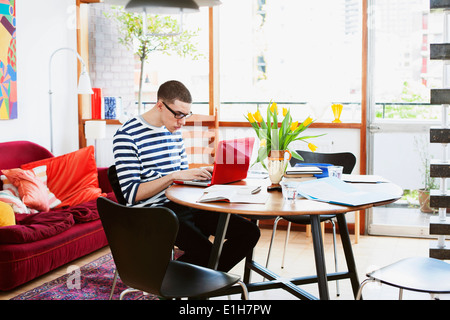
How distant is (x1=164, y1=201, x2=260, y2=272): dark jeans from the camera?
249cm

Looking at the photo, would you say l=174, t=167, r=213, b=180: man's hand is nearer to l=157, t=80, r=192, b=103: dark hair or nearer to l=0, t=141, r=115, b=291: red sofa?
l=157, t=80, r=192, b=103: dark hair

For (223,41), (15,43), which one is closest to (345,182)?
(223,41)

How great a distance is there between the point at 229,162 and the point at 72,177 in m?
2.12

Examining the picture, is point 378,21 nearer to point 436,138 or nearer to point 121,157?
point 436,138

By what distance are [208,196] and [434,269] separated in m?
0.89

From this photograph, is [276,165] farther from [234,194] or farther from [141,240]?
[141,240]

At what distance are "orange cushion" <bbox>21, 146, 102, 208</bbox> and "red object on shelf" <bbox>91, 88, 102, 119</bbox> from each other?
64 cm

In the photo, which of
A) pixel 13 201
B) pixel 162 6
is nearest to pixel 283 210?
pixel 162 6

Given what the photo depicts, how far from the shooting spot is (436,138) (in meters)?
2.42

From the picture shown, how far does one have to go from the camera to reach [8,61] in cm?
420

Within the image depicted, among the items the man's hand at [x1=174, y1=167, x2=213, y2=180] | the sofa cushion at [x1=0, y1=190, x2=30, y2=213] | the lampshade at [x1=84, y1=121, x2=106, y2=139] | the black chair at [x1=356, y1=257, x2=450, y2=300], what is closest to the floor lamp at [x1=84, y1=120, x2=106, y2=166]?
the lampshade at [x1=84, y1=121, x2=106, y2=139]

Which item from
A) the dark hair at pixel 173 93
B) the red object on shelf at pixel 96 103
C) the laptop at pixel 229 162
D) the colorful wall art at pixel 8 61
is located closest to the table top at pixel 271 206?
the laptop at pixel 229 162

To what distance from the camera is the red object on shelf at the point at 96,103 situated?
4.98 meters

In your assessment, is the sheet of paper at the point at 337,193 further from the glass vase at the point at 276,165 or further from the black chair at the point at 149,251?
the black chair at the point at 149,251
